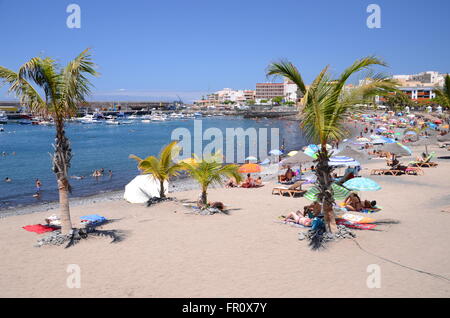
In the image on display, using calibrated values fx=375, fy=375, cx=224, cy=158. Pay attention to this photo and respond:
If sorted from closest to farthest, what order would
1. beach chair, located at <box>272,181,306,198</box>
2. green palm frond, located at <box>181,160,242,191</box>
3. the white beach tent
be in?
green palm frond, located at <box>181,160,242,191</box> → the white beach tent → beach chair, located at <box>272,181,306,198</box>

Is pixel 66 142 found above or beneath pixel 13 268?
above

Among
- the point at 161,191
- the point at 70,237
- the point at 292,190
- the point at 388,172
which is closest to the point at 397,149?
the point at 388,172

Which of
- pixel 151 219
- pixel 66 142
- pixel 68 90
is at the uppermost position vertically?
pixel 68 90

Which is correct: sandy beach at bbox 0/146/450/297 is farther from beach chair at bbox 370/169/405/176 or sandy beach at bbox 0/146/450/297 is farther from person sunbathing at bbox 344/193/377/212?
beach chair at bbox 370/169/405/176

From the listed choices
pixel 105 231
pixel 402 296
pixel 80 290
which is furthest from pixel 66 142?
pixel 402 296

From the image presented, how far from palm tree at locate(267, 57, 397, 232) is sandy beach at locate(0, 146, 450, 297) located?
1.43 metres

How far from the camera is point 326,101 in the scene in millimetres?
6918

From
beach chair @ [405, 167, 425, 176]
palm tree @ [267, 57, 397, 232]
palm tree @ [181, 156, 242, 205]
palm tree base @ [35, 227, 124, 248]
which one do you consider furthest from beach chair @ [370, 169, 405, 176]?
palm tree base @ [35, 227, 124, 248]

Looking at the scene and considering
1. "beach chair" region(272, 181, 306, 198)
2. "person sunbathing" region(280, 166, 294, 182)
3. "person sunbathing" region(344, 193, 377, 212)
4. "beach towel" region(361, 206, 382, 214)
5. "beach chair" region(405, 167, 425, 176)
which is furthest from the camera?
"person sunbathing" region(280, 166, 294, 182)

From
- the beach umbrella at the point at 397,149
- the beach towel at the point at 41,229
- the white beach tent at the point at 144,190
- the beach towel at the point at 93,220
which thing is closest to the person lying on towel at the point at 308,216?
the beach towel at the point at 93,220

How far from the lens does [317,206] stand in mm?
8688

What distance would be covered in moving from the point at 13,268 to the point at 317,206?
6223 millimetres

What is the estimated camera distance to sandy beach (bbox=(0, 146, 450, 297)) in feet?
17.6
